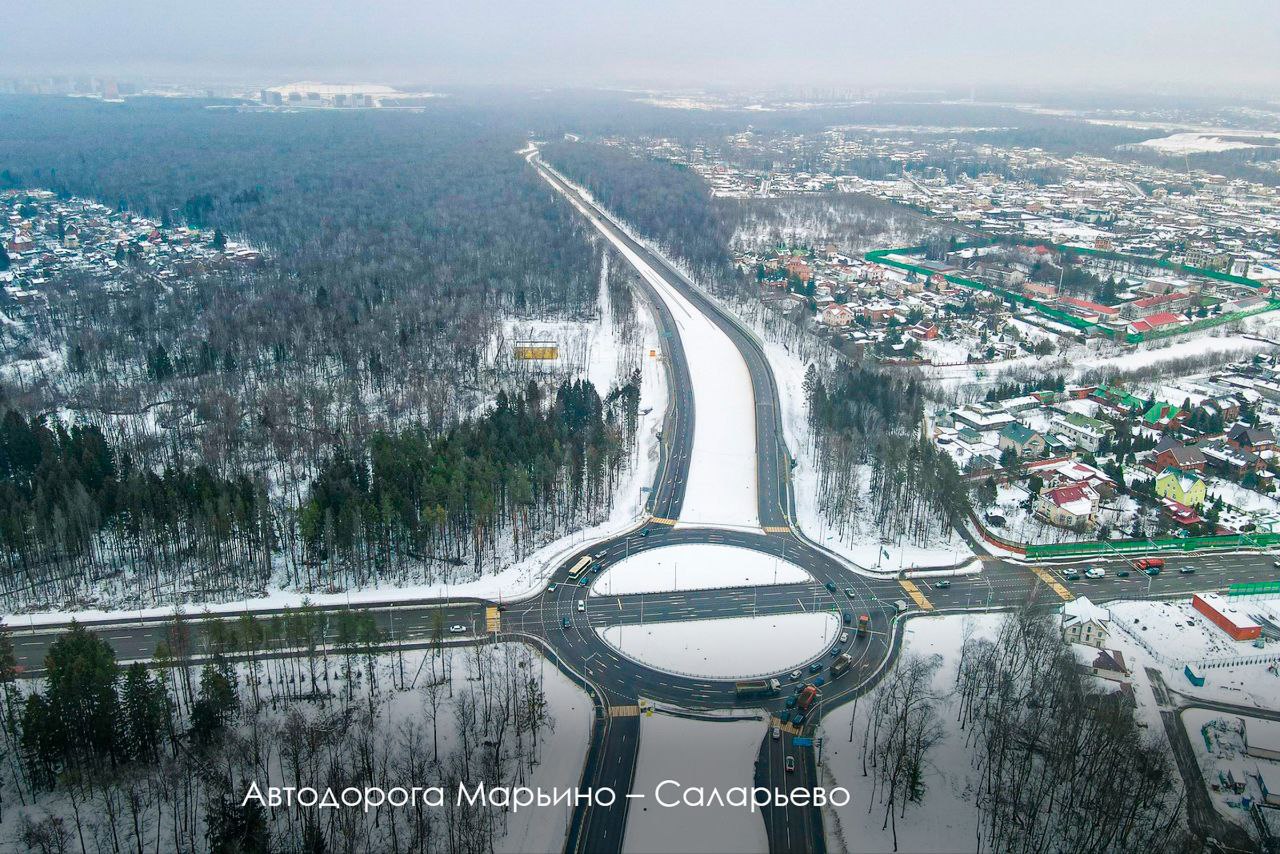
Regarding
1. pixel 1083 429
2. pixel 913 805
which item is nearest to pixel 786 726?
pixel 913 805

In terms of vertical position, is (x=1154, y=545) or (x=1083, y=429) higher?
(x=1083, y=429)

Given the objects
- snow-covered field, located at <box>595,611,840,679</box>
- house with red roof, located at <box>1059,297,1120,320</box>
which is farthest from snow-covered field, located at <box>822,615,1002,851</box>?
house with red roof, located at <box>1059,297,1120,320</box>

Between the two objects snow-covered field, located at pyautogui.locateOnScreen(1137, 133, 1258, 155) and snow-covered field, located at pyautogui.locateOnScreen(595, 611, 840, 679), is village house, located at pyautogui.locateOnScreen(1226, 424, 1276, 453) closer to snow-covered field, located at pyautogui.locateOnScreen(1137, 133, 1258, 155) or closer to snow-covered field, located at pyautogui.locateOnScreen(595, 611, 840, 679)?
snow-covered field, located at pyautogui.locateOnScreen(595, 611, 840, 679)

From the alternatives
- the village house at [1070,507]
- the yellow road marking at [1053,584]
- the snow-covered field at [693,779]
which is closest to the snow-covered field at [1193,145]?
the village house at [1070,507]

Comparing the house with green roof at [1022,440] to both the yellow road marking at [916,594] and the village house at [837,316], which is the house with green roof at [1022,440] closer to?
the yellow road marking at [916,594]

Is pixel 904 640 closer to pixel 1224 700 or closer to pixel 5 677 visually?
pixel 1224 700

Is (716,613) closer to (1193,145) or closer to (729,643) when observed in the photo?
(729,643)

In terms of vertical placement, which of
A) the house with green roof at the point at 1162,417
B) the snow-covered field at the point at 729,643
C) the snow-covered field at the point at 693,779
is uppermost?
the house with green roof at the point at 1162,417
